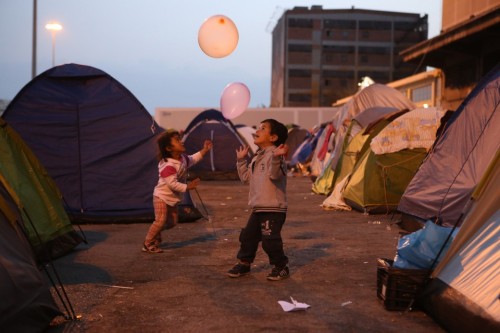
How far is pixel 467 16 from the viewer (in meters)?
19.5

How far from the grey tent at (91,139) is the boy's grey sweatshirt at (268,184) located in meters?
3.88

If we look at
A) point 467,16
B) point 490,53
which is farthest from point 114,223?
point 467,16

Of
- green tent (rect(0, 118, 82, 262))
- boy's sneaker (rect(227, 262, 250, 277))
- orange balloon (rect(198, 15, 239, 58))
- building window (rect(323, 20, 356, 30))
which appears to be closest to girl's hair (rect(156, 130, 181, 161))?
green tent (rect(0, 118, 82, 262))

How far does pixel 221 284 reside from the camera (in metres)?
5.66

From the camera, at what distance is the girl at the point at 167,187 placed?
7.32 m

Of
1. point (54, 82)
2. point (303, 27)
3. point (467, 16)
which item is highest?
point (303, 27)

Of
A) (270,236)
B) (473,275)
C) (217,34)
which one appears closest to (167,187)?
(270,236)

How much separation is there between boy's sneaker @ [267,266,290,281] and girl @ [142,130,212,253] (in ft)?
5.80

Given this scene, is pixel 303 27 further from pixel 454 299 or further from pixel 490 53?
pixel 454 299

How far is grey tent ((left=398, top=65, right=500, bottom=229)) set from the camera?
7141 millimetres

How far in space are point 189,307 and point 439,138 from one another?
4.76 metres

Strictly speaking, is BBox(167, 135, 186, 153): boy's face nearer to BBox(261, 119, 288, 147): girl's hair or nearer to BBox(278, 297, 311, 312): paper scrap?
BBox(261, 119, 288, 147): girl's hair

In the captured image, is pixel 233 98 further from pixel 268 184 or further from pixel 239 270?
pixel 239 270

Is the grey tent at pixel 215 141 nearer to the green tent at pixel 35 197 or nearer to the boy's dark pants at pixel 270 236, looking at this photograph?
the green tent at pixel 35 197
